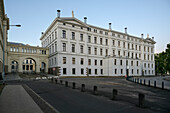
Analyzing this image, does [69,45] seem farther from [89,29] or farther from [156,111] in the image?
[156,111]

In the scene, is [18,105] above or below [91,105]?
above

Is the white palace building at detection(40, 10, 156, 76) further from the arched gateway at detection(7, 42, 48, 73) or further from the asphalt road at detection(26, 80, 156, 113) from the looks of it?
the asphalt road at detection(26, 80, 156, 113)

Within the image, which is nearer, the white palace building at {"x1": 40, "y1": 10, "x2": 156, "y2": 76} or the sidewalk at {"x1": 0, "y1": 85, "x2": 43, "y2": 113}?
the sidewalk at {"x1": 0, "y1": 85, "x2": 43, "y2": 113}

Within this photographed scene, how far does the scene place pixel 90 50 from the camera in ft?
172

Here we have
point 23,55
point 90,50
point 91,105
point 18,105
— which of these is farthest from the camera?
point 90,50

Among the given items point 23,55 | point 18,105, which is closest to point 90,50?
point 23,55

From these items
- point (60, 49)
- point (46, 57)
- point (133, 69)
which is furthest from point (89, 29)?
point (133, 69)

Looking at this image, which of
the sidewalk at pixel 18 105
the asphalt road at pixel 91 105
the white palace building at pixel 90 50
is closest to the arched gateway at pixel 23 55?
the white palace building at pixel 90 50

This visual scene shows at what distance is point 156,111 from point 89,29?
152ft

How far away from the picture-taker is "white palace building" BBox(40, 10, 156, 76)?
44.5m

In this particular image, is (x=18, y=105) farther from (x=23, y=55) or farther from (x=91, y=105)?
(x=23, y=55)

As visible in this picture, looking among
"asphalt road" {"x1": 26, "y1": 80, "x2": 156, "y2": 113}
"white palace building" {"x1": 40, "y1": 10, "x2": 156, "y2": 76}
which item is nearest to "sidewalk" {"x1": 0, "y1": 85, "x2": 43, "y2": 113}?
"asphalt road" {"x1": 26, "y1": 80, "x2": 156, "y2": 113}

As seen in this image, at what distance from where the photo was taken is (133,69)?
62.5 meters

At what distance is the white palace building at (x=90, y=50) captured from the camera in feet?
146
